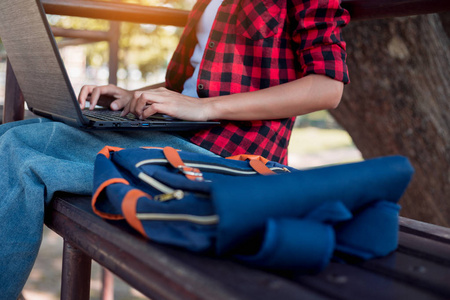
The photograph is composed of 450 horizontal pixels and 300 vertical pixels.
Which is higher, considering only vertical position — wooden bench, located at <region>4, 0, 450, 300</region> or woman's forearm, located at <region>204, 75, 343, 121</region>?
woman's forearm, located at <region>204, 75, 343, 121</region>

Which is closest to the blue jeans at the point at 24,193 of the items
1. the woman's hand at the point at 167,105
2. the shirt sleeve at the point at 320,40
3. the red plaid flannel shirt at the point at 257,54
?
the woman's hand at the point at 167,105

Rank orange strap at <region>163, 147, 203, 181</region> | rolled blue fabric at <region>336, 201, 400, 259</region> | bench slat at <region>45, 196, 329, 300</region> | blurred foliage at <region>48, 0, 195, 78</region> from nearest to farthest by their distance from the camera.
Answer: bench slat at <region>45, 196, 329, 300</region>, rolled blue fabric at <region>336, 201, 400, 259</region>, orange strap at <region>163, 147, 203, 181</region>, blurred foliage at <region>48, 0, 195, 78</region>

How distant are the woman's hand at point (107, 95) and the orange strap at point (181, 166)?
615 millimetres

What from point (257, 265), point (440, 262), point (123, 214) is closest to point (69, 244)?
point (123, 214)

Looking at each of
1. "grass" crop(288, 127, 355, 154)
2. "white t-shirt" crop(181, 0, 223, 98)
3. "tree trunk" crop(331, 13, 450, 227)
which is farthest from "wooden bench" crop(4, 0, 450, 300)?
"grass" crop(288, 127, 355, 154)

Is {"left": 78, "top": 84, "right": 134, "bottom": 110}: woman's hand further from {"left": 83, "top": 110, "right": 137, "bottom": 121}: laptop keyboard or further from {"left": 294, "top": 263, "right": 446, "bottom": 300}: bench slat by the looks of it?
{"left": 294, "top": 263, "right": 446, "bottom": 300}: bench slat

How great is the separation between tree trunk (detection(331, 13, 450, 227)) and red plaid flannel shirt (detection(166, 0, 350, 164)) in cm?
83

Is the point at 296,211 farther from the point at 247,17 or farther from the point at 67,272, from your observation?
the point at 247,17

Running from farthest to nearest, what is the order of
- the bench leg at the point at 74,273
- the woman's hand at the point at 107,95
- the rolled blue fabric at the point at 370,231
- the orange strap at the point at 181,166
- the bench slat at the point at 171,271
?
the woman's hand at the point at 107,95, the bench leg at the point at 74,273, the orange strap at the point at 181,166, the rolled blue fabric at the point at 370,231, the bench slat at the point at 171,271

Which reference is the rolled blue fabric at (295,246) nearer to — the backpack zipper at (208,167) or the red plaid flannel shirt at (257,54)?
the backpack zipper at (208,167)

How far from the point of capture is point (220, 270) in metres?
0.63

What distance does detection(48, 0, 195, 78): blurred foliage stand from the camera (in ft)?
31.9

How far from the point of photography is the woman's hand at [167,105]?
1255 mm

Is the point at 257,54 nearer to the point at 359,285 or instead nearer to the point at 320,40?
the point at 320,40
